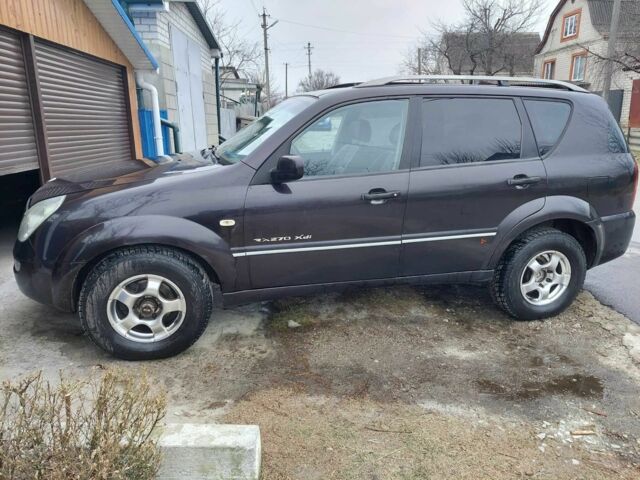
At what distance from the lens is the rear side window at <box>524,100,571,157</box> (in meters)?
3.85

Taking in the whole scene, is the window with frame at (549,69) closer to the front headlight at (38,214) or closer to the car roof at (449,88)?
the car roof at (449,88)

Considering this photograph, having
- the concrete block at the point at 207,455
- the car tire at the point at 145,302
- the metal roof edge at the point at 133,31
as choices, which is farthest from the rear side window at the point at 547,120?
the metal roof edge at the point at 133,31

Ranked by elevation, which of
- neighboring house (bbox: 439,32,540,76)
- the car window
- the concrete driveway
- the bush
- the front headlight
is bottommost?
the concrete driveway

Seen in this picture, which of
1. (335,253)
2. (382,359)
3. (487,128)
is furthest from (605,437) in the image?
(487,128)

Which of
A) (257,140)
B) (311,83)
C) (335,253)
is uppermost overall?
(311,83)

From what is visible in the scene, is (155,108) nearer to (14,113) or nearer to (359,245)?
(14,113)

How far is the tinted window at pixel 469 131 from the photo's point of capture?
3.65 m

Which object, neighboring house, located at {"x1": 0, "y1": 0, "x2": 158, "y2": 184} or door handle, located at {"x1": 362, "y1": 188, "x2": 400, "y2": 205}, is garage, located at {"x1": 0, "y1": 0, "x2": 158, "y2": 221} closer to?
neighboring house, located at {"x1": 0, "y1": 0, "x2": 158, "y2": 184}

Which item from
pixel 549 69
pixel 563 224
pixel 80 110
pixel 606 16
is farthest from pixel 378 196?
pixel 549 69

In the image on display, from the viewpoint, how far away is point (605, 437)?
8.54ft

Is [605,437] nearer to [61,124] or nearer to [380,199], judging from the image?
[380,199]

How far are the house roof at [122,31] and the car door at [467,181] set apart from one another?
568 centimetres

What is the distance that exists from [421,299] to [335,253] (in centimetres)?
133

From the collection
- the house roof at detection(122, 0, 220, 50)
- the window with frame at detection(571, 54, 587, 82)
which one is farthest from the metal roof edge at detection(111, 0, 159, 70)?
the window with frame at detection(571, 54, 587, 82)
